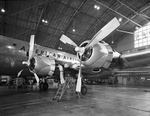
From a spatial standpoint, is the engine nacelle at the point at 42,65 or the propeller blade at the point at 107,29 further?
the engine nacelle at the point at 42,65

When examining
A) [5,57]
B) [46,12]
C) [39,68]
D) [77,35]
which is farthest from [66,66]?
[77,35]

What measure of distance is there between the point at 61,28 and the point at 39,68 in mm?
20789

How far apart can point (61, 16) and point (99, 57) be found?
1891 centimetres

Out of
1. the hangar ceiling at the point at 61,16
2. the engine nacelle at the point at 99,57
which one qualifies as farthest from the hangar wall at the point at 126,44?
the engine nacelle at the point at 99,57

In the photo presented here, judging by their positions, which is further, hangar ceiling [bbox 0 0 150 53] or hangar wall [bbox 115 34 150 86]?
hangar wall [bbox 115 34 150 86]

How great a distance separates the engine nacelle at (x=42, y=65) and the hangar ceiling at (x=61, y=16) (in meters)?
15.2

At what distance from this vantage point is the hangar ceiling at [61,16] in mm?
21312

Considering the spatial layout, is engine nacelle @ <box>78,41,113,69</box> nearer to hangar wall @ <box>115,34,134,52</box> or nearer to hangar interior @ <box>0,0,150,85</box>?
hangar interior @ <box>0,0,150,85</box>

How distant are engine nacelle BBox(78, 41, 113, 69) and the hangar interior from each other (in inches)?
590

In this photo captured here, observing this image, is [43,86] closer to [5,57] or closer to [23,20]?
[5,57]

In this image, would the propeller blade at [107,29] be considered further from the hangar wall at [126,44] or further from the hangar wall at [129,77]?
the hangar wall at [126,44]

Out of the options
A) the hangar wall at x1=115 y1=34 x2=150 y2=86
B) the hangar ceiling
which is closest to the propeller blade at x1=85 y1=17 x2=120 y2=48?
the hangar ceiling

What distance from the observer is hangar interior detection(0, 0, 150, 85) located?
21344 mm

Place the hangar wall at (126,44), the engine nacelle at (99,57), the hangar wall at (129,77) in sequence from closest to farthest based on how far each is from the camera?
the engine nacelle at (99,57), the hangar wall at (129,77), the hangar wall at (126,44)
